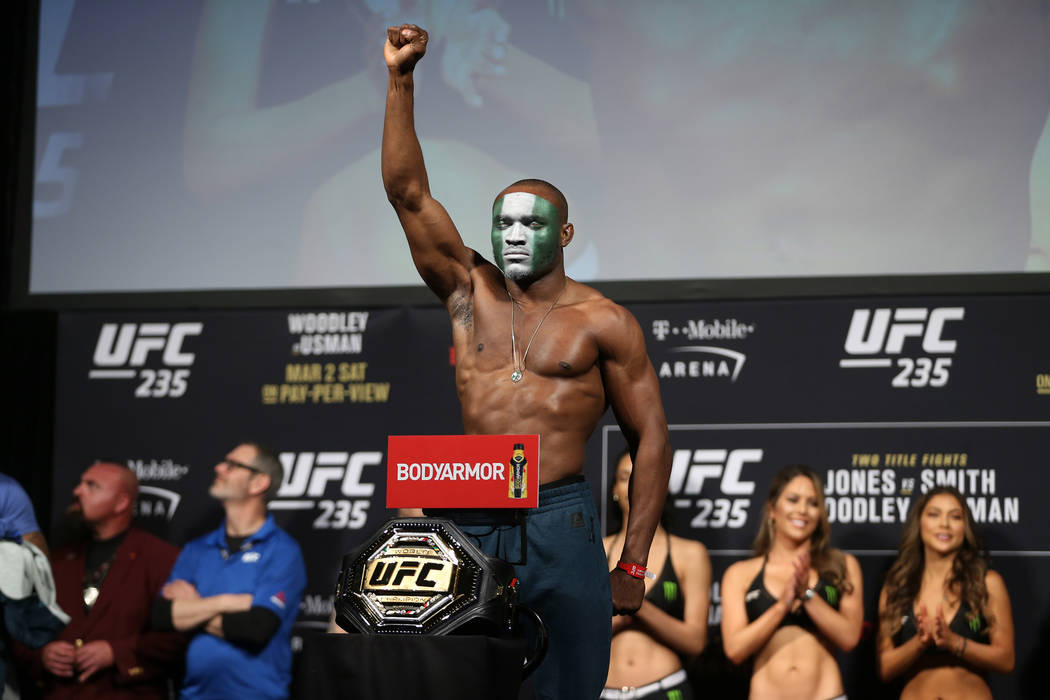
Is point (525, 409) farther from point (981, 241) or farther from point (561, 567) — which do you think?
point (981, 241)

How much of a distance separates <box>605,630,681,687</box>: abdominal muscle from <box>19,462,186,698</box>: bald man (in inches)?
67.5

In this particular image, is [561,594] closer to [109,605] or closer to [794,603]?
[794,603]

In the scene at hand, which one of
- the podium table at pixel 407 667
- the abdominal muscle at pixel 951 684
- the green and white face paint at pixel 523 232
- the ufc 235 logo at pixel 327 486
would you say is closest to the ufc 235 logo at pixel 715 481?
the abdominal muscle at pixel 951 684

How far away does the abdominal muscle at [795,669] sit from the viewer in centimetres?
444

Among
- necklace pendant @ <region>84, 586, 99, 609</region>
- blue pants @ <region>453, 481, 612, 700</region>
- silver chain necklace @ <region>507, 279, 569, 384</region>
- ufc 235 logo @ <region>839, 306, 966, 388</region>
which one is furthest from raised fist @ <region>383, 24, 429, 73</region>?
necklace pendant @ <region>84, 586, 99, 609</region>

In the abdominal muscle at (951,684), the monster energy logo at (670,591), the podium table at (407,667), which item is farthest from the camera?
the monster energy logo at (670,591)

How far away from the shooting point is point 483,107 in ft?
17.6

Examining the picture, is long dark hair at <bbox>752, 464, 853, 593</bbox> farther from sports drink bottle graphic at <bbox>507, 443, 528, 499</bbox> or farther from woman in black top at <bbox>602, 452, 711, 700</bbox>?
sports drink bottle graphic at <bbox>507, 443, 528, 499</bbox>

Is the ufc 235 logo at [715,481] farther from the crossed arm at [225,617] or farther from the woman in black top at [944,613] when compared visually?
the crossed arm at [225,617]

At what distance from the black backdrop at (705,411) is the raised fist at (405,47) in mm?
2410

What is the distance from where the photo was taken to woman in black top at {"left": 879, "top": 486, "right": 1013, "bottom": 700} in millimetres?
4344

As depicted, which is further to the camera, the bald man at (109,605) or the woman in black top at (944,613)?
the bald man at (109,605)

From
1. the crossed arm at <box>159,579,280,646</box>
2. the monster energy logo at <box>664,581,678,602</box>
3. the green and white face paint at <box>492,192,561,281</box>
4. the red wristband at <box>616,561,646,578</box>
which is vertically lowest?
the crossed arm at <box>159,579,280,646</box>

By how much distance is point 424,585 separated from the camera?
2262 millimetres
